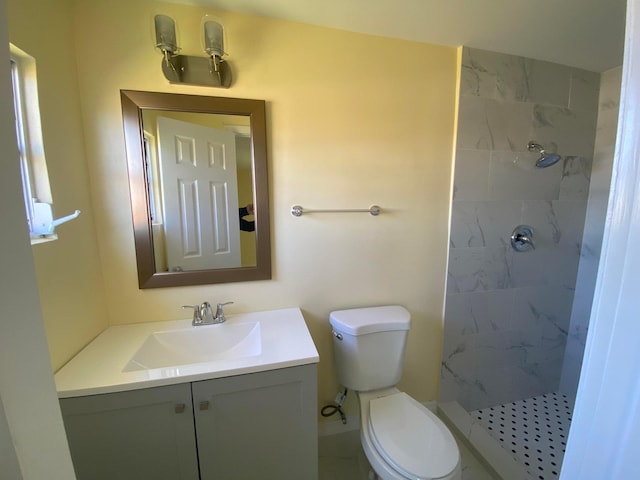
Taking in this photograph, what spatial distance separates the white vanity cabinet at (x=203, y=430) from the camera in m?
0.92

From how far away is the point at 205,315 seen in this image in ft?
4.27

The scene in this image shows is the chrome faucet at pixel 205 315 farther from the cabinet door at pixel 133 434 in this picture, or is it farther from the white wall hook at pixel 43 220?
the white wall hook at pixel 43 220

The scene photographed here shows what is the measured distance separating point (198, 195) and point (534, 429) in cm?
247

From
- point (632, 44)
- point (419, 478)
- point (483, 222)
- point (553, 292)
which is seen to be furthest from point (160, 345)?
point (553, 292)

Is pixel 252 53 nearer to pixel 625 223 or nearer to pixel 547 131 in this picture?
pixel 625 223

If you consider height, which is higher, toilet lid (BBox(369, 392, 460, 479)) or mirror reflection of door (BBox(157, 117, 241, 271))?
mirror reflection of door (BBox(157, 117, 241, 271))

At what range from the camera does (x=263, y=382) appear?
1.02 m

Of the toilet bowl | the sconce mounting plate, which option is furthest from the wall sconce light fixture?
the toilet bowl

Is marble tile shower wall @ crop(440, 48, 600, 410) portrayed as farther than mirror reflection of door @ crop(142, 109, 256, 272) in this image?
Yes

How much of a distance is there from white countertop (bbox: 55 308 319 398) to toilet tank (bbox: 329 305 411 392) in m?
0.25

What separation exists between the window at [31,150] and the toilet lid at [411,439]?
4.95 feet

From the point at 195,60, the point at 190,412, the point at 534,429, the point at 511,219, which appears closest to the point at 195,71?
the point at 195,60

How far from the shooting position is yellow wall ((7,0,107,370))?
92 centimetres

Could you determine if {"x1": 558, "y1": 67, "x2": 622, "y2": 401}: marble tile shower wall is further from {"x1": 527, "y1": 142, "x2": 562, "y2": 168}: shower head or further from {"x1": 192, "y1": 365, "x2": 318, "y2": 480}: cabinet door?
{"x1": 192, "y1": 365, "x2": 318, "y2": 480}: cabinet door
